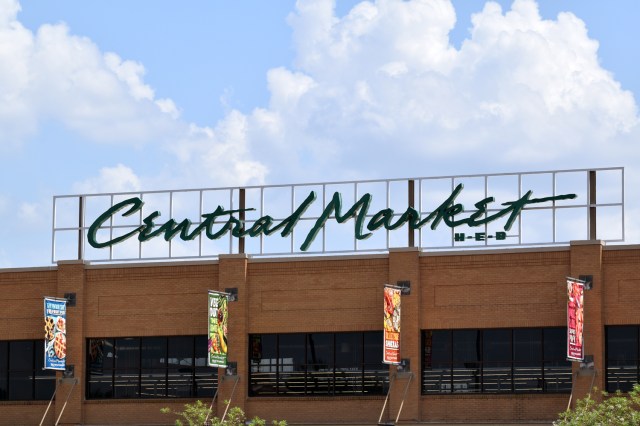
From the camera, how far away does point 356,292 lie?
55.6 meters

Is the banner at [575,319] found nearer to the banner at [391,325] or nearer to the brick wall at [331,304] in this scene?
the brick wall at [331,304]

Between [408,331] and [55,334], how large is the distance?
44.6 ft

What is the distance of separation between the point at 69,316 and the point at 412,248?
45.8 feet

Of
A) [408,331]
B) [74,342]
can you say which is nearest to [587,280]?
[408,331]

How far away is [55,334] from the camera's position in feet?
188

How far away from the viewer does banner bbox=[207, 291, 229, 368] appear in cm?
5441

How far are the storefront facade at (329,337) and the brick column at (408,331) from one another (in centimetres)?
5

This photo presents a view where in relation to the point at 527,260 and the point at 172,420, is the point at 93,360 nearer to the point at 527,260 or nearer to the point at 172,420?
the point at 172,420

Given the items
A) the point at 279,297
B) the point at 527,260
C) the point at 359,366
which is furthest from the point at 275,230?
the point at 527,260

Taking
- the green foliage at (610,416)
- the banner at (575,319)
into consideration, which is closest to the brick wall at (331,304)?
the banner at (575,319)

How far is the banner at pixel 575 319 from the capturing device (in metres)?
50.8

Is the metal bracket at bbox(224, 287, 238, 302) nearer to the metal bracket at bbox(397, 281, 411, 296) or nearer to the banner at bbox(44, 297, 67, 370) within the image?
the metal bracket at bbox(397, 281, 411, 296)

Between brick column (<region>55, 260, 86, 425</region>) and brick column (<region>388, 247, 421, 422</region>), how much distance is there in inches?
489

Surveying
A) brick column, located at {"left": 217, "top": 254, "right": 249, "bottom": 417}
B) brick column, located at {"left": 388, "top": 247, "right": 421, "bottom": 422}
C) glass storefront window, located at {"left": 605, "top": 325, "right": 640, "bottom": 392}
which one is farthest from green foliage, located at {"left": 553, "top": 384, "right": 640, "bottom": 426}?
brick column, located at {"left": 217, "top": 254, "right": 249, "bottom": 417}
